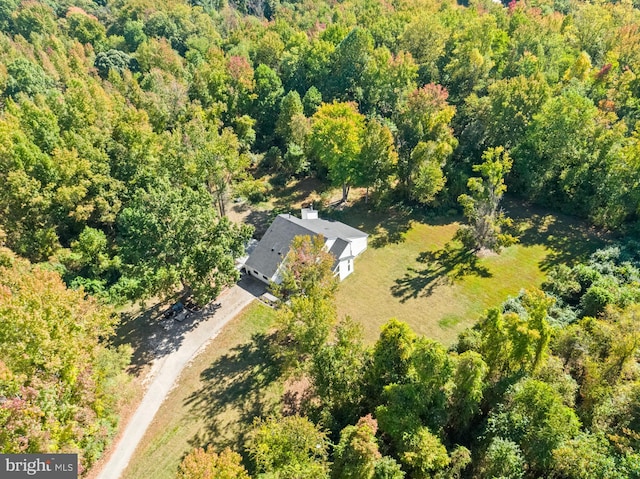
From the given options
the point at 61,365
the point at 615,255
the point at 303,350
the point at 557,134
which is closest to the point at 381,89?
the point at 557,134

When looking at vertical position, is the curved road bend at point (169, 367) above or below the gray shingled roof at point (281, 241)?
below

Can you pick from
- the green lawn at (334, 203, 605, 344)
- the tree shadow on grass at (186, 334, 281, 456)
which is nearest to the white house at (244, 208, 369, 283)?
the green lawn at (334, 203, 605, 344)

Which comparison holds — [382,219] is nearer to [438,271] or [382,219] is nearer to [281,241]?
[438,271]

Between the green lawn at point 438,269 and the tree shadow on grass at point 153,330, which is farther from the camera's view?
the green lawn at point 438,269

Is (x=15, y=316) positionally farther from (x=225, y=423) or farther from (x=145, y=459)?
(x=225, y=423)

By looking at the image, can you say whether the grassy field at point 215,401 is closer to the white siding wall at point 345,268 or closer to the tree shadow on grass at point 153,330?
the tree shadow on grass at point 153,330

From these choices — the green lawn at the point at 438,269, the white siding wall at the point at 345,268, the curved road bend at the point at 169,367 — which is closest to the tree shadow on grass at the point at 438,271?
the green lawn at the point at 438,269
